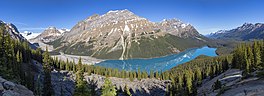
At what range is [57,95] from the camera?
86938 mm

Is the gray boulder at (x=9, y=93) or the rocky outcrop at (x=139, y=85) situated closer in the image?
the gray boulder at (x=9, y=93)

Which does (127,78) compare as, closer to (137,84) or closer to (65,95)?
(137,84)

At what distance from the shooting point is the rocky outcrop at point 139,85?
140050 millimetres

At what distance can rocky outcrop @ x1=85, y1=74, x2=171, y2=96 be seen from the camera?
140 m

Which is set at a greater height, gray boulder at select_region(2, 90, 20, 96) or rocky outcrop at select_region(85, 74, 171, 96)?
gray boulder at select_region(2, 90, 20, 96)

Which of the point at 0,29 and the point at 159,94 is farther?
the point at 159,94

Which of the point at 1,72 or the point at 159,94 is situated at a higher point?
the point at 1,72

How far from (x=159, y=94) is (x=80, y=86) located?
11176cm

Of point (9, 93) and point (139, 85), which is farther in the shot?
point (139, 85)

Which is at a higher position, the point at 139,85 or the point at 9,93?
the point at 9,93

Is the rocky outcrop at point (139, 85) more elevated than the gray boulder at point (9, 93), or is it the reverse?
the gray boulder at point (9, 93)

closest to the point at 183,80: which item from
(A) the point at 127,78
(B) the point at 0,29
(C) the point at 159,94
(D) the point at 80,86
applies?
(C) the point at 159,94

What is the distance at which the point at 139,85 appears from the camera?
15500 cm

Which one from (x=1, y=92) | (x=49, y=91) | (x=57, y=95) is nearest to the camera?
(x=1, y=92)
